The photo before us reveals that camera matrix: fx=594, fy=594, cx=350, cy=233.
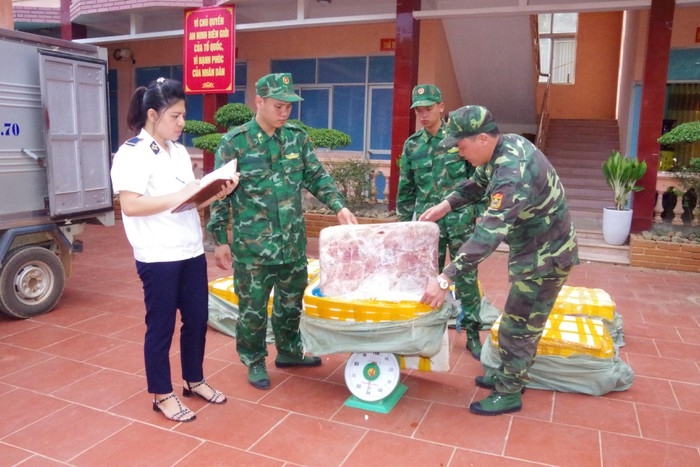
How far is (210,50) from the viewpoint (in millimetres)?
A: 8141

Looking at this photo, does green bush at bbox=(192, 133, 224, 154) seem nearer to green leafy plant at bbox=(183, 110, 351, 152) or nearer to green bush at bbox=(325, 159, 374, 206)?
green leafy plant at bbox=(183, 110, 351, 152)

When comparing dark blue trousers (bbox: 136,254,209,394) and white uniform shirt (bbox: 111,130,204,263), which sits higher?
white uniform shirt (bbox: 111,130,204,263)

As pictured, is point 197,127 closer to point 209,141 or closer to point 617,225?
point 209,141

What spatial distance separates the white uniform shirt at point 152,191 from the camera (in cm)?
266

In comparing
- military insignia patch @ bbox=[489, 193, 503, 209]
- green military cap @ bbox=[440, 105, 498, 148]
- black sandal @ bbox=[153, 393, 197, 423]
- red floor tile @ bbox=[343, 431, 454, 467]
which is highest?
green military cap @ bbox=[440, 105, 498, 148]

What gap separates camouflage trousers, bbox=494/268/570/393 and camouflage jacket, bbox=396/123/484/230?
886 mm

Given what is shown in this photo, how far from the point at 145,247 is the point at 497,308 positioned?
126 inches

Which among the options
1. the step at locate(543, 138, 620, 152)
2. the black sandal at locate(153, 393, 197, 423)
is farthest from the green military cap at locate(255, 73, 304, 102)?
the step at locate(543, 138, 620, 152)

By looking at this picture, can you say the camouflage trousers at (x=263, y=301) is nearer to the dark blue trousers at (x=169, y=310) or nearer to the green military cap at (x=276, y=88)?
the dark blue trousers at (x=169, y=310)

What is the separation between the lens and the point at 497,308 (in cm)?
499

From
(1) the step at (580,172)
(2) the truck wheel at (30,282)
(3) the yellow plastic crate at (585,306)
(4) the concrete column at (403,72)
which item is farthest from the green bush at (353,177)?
(3) the yellow plastic crate at (585,306)

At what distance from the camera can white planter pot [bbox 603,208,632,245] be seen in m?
7.04

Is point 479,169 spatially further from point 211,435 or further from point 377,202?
point 377,202

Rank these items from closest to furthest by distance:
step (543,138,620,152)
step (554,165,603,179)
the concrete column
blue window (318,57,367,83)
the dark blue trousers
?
1. the dark blue trousers
2. the concrete column
3. step (554,165,603,179)
4. blue window (318,57,367,83)
5. step (543,138,620,152)
